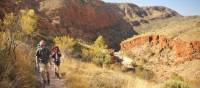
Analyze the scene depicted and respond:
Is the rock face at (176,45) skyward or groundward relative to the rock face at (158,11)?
groundward

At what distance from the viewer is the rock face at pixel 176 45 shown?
6794 centimetres

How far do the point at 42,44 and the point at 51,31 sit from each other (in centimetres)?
6201

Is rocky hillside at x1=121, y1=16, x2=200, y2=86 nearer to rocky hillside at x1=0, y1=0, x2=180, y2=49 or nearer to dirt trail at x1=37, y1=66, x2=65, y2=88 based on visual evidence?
rocky hillside at x1=0, y1=0, x2=180, y2=49

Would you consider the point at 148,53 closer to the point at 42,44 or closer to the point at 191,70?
the point at 191,70

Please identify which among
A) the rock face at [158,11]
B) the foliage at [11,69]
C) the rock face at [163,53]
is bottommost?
the rock face at [163,53]

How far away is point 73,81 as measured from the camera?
51.0 feet

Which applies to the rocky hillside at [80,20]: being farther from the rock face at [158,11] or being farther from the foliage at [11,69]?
the foliage at [11,69]

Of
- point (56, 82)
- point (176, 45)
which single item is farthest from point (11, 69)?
point (176, 45)

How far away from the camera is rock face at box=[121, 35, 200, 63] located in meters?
67.9

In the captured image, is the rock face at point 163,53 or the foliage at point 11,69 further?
the rock face at point 163,53

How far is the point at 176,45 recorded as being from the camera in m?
73.1

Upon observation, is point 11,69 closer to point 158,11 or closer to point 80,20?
point 80,20

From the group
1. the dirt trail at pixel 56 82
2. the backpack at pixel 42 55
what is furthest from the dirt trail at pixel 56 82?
the backpack at pixel 42 55

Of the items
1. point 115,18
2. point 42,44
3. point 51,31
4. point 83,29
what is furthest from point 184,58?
point 42,44
